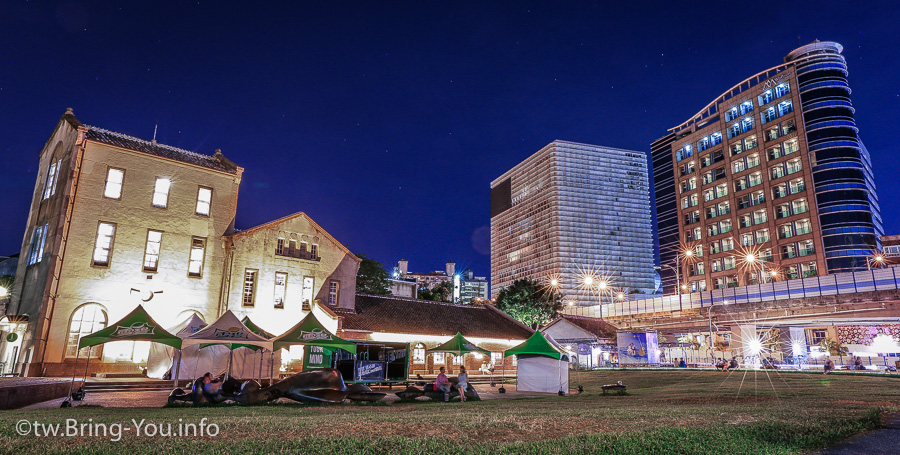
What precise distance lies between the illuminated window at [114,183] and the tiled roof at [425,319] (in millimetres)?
15956

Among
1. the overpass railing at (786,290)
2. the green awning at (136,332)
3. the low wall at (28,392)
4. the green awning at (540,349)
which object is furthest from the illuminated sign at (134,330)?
the overpass railing at (786,290)

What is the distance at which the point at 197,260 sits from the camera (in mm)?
32844

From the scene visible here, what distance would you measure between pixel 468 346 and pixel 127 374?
63.8 ft

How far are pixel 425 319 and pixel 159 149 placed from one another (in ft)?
76.4

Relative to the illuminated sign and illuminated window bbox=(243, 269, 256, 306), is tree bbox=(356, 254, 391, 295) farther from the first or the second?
the illuminated sign

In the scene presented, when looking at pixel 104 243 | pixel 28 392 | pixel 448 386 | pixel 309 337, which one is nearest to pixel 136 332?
pixel 28 392

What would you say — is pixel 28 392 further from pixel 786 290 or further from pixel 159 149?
pixel 786 290

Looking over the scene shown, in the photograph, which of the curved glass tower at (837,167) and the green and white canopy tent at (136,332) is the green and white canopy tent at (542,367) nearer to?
the green and white canopy tent at (136,332)

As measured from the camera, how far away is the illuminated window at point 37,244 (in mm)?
29328

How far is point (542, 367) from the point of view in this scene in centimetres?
2655

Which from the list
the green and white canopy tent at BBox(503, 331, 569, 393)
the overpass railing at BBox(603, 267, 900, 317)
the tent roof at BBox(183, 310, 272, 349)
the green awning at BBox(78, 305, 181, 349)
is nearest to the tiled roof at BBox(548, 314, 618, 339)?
the overpass railing at BBox(603, 267, 900, 317)

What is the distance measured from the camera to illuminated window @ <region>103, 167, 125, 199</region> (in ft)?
99.2

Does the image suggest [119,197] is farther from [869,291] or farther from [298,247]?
[869,291]

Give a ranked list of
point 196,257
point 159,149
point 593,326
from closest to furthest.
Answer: point 196,257, point 159,149, point 593,326
